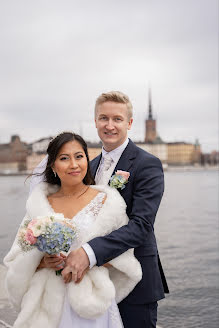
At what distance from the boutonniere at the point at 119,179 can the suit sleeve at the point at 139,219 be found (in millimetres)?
74

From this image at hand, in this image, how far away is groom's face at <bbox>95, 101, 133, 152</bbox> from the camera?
2.56 metres

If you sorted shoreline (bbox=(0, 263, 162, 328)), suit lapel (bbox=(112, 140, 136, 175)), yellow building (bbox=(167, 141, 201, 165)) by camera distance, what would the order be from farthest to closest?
yellow building (bbox=(167, 141, 201, 165)) < shoreline (bbox=(0, 263, 162, 328)) < suit lapel (bbox=(112, 140, 136, 175))

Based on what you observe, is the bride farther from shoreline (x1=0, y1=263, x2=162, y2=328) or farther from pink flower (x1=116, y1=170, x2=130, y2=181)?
shoreline (x1=0, y1=263, x2=162, y2=328)

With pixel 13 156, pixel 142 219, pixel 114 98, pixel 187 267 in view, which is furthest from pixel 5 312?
pixel 13 156

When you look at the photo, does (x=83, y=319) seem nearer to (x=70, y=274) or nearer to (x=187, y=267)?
(x=70, y=274)

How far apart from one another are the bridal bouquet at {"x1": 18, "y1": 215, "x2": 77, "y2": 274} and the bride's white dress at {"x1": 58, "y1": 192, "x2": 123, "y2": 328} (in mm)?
161

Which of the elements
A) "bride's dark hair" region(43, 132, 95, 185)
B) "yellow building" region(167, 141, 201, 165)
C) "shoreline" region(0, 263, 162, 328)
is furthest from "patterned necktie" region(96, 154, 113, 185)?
"yellow building" region(167, 141, 201, 165)

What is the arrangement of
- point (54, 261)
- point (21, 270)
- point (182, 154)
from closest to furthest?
point (54, 261)
point (21, 270)
point (182, 154)

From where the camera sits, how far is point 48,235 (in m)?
2.09

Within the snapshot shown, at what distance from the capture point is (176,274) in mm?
9406

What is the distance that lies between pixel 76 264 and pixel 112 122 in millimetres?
807

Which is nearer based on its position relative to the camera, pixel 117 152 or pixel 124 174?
pixel 124 174

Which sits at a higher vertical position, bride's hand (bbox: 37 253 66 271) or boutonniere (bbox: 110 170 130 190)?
boutonniere (bbox: 110 170 130 190)

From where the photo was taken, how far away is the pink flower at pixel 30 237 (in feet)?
6.90
